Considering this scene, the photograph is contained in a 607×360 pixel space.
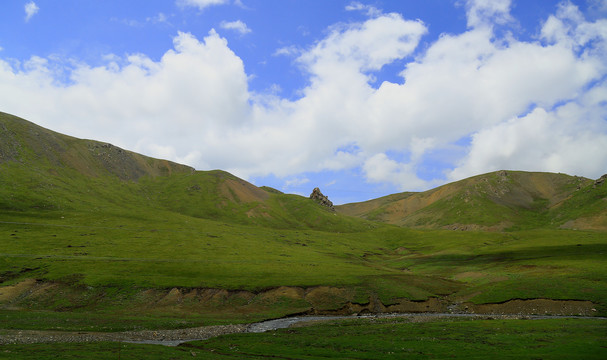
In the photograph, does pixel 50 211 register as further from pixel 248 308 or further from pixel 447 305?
pixel 447 305

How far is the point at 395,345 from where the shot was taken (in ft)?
161

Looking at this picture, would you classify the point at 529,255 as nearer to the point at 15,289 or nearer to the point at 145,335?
the point at 145,335

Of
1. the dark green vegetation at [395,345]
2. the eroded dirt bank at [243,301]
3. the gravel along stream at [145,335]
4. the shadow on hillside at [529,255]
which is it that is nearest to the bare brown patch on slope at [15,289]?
the eroded dirt bank at [243,301]

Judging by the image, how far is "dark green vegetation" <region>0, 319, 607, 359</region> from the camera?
4188 cm

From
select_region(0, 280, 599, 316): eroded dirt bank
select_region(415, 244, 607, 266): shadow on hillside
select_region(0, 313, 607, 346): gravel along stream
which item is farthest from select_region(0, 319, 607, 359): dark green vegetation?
select_region(415, 244, 607, 266): shadow on hillside

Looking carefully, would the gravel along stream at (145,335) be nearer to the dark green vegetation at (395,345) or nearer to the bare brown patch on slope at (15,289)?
the dark green vegetation at (395,345)

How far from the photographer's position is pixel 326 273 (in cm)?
11669

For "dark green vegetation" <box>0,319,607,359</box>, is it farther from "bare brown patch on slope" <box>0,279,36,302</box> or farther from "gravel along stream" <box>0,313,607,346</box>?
"bare brown patch on slope" <box>0,279,36,302</box>

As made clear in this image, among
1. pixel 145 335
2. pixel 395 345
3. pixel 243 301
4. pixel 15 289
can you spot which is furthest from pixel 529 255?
pixel 15 289

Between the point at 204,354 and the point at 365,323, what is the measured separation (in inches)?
1432

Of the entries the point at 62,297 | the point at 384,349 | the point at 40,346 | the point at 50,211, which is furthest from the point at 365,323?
the point at 50,211

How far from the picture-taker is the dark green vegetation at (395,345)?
41.9 meters

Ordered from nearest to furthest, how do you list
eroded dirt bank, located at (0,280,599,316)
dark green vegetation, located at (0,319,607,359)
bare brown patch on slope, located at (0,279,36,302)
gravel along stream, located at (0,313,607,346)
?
dark green vegetation, located at (0,319,607,359)
gravel along stream, located at (0,313,607,346)
eroded dirt bank, located at (0,280,599,316)
bare brown patch on slope, located at (0,279,36,302)

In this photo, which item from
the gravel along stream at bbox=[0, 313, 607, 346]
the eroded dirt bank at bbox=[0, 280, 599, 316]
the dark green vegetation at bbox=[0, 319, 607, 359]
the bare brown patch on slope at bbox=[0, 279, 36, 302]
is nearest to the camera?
the dark green vegetation at bbox=[0, 319, 607, 359]
